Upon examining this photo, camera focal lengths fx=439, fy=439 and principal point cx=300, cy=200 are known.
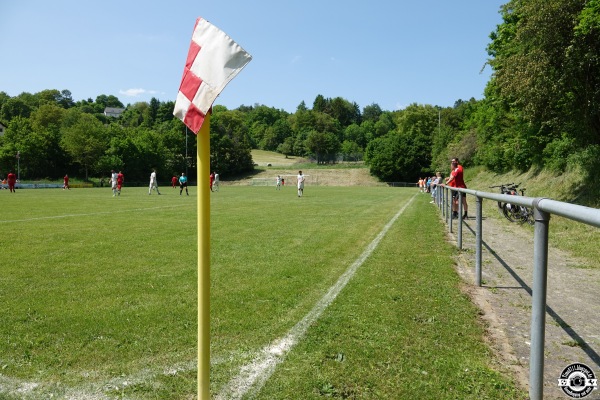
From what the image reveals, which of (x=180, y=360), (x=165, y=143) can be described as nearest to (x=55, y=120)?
(x=165, y=143)

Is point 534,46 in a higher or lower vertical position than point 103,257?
higher

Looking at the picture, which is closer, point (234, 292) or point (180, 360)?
point (180, 360)

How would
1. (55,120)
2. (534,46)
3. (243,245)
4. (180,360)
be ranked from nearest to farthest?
(180,360) < (243,245) < (534,46) < (55,120)

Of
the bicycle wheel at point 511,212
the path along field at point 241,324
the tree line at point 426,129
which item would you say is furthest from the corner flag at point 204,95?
the tree line at point 426,129

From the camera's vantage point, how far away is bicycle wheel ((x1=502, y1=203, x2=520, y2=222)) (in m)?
12.4

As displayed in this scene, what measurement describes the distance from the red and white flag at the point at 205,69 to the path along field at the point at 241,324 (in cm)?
188

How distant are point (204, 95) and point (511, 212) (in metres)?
12.7

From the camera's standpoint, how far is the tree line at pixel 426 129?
16.6 m

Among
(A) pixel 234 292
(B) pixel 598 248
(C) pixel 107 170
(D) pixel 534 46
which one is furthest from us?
(C) pixel 107 170

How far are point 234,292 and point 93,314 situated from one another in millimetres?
1598

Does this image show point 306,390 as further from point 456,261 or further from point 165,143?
point 165,143

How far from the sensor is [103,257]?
7773 mm

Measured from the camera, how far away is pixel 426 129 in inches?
4382

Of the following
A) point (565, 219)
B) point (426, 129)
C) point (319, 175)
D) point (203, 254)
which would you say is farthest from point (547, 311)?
point (426, 129)
